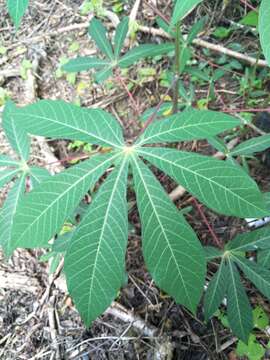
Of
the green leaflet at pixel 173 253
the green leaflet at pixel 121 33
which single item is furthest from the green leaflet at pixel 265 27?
the green leaflet at pixel 121 33

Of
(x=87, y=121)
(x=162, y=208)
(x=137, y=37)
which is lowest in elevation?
(x=162, y=208)

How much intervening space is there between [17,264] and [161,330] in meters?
0.64

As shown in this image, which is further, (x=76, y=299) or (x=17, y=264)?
(x=17, y=264)

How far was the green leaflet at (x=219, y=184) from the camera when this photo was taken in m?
0.74

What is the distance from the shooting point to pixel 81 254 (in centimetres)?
74

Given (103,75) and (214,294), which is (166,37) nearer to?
(103,75)

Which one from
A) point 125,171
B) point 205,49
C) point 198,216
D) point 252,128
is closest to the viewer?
point 125,171

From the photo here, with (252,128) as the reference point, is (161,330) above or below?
below

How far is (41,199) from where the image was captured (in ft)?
2.56

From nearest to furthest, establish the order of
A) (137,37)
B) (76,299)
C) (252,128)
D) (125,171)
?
(76,299)
(125,171)
(252,128)
(137,37)

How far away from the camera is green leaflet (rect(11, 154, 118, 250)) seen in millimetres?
750

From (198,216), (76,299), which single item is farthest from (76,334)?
(76,299)

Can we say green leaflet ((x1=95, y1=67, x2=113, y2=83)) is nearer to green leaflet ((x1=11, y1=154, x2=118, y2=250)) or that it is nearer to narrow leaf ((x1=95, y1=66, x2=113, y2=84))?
narrow leaf ((x1=95, y1=66, x2=113, y2=84))

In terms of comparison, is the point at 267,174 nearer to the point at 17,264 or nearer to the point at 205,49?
the point at 205,49
